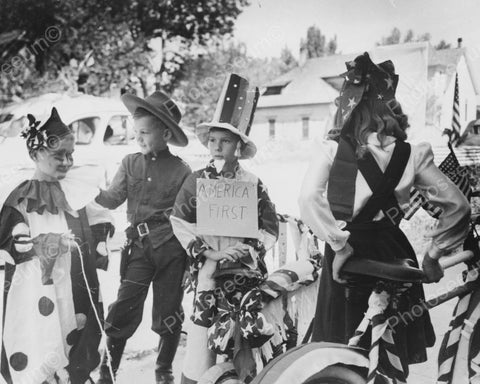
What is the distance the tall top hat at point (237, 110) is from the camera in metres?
3.07

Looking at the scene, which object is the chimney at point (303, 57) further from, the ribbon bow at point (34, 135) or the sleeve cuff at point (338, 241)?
the ribbon bow at point (34, 135)

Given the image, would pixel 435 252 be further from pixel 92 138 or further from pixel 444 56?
pixel 92 138

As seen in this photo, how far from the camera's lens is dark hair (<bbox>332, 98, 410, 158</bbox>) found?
281cm

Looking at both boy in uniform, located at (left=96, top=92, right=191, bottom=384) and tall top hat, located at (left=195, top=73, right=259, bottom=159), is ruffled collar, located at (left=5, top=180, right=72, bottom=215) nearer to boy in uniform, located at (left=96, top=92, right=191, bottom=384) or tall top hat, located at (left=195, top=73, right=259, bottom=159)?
boy in uniform, located at (left=96, top=92, right=191, bottom=384)

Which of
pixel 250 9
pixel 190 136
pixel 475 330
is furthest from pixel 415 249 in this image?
pixel 250 9

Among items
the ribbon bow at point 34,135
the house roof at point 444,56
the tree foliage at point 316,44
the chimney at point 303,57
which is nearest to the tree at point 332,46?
the tree foliage at point 316,44

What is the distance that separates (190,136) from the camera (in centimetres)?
318

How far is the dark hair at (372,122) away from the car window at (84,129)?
1.35m

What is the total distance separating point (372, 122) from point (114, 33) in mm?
1484

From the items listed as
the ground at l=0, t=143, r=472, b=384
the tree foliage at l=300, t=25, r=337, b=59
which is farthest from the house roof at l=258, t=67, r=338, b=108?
the ground at l=0, t=143, r=472, b=384

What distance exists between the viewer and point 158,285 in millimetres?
3230

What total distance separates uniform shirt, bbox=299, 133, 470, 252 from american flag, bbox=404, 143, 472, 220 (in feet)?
0.17

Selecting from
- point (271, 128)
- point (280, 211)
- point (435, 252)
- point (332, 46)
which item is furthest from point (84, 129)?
point (435, 252)

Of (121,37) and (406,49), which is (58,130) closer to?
(121,37)
